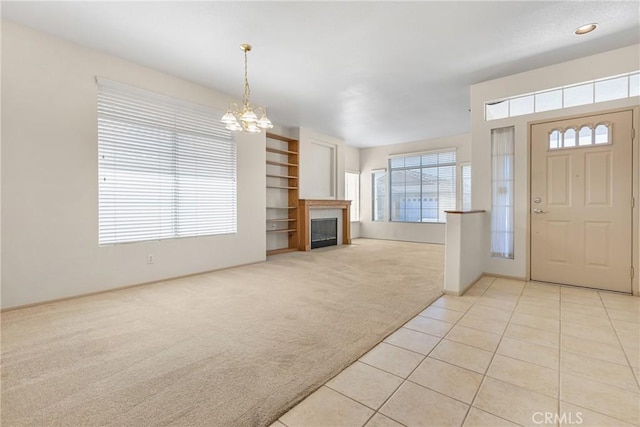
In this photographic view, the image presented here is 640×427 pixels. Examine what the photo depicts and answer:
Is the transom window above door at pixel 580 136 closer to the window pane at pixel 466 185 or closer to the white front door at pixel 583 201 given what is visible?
the white front door at pixel 583 201

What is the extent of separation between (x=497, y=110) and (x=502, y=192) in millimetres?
1234

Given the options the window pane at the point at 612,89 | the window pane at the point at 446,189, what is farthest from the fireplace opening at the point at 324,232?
the window pane at the point at 612,89

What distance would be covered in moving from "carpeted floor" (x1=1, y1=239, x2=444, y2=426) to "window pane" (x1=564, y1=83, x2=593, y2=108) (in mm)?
2936

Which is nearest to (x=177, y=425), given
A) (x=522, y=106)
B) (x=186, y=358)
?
(x=186, y=358)

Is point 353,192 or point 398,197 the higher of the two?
point 353,192

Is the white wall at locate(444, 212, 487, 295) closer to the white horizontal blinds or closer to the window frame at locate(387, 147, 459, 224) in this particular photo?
the white horizontal blinds

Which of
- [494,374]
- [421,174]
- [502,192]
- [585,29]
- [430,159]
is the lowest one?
[494,374]

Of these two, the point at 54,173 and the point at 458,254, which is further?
the point at 458,254

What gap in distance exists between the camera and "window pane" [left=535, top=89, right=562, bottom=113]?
3699mm

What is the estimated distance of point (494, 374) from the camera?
1.76m

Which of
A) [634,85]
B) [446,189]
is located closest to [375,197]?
[446,189]

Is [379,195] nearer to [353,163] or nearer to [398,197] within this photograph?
[398,197]

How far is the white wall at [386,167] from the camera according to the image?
7.44m

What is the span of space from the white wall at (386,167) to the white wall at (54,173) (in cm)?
661
